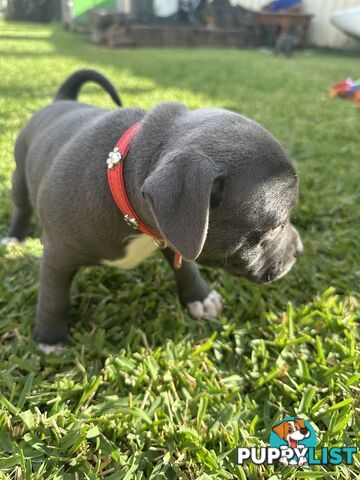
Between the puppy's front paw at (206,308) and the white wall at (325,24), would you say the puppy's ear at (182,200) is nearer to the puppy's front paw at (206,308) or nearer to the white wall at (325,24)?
the puppy's front paw at (206,308)

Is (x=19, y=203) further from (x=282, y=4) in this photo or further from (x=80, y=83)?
(x=282, y=4)

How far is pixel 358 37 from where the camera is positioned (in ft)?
21.6

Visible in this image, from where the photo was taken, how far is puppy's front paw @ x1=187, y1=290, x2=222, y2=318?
272 centimetres

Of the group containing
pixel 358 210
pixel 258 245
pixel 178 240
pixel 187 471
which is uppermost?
pixel 178 240

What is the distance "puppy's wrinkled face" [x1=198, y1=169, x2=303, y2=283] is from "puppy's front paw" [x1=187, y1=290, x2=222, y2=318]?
0.68 metres

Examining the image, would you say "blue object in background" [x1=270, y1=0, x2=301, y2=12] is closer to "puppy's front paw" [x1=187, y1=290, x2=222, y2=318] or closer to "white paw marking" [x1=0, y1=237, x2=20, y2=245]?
"white paw marking" [x1=0, y1=237, x2=20, y2=245]

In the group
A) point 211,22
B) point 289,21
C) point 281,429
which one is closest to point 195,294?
point 281,429

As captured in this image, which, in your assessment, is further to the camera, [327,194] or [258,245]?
[327,194]

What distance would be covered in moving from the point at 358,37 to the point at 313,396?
6.11 m

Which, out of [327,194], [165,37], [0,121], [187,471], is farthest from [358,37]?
[165,37]

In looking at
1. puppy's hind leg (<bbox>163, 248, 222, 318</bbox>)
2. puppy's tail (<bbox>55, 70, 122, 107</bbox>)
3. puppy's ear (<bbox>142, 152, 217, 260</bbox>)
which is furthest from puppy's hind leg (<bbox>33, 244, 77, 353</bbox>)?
puppy's tail (<bbox>55, 70, 122, 107</bbox>)

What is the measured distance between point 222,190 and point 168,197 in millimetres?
289

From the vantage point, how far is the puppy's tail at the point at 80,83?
3277 millimetres

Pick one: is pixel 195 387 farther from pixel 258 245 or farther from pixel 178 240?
pixel 178 240
